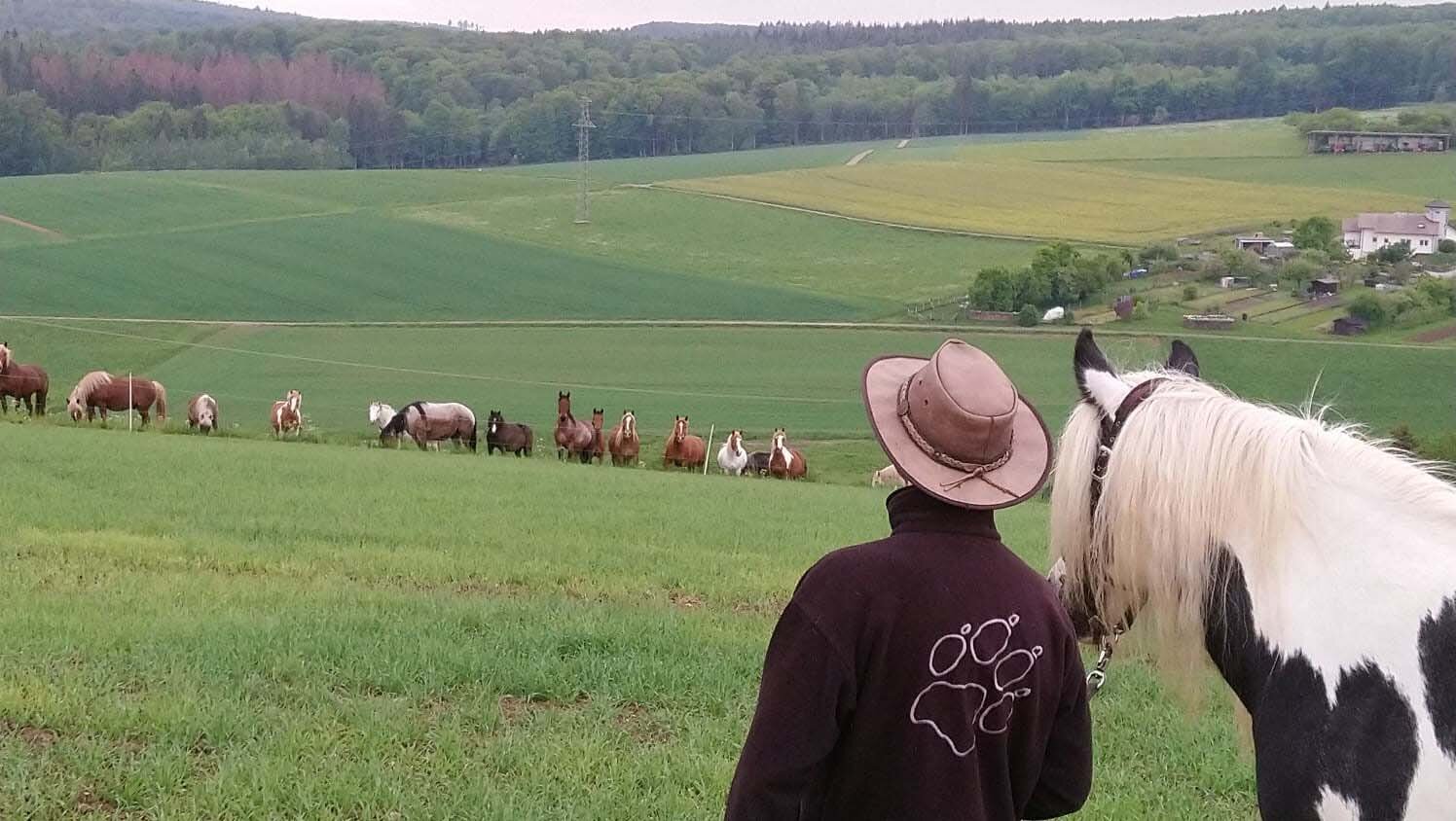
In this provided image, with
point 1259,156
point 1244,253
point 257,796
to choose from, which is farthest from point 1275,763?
point 1259,156

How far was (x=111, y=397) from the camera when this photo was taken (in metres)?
29.4

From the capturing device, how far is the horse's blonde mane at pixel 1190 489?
3215 mm

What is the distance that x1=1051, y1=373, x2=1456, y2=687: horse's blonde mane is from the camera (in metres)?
3.21

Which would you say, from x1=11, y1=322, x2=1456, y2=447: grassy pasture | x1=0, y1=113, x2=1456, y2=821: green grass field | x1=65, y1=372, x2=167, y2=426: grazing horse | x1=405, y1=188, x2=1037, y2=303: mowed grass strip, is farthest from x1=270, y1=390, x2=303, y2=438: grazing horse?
x1=405, y1=188, x2=1037, y2=303: mowed grass strip

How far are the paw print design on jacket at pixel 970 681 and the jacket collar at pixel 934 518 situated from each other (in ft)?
0.63

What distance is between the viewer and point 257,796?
4.64 m

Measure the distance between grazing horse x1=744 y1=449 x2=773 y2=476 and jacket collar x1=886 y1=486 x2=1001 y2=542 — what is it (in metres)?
26.6

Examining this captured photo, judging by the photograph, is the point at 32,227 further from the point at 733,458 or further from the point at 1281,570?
the point at 1281,570

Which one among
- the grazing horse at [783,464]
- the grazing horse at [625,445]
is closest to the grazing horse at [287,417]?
the grazing horse at [625,445]

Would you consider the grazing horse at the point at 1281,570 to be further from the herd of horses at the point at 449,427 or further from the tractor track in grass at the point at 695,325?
the tractor track in grass at the point at 695,325

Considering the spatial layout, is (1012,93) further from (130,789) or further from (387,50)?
(130,789)

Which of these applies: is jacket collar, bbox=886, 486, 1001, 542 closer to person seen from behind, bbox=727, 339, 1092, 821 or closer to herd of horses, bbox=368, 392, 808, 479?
person seen from behind, bbox=727, 339, 1092, 821

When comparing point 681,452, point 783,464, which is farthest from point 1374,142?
point 681,452

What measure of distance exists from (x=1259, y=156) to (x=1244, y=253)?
34.1 meters
